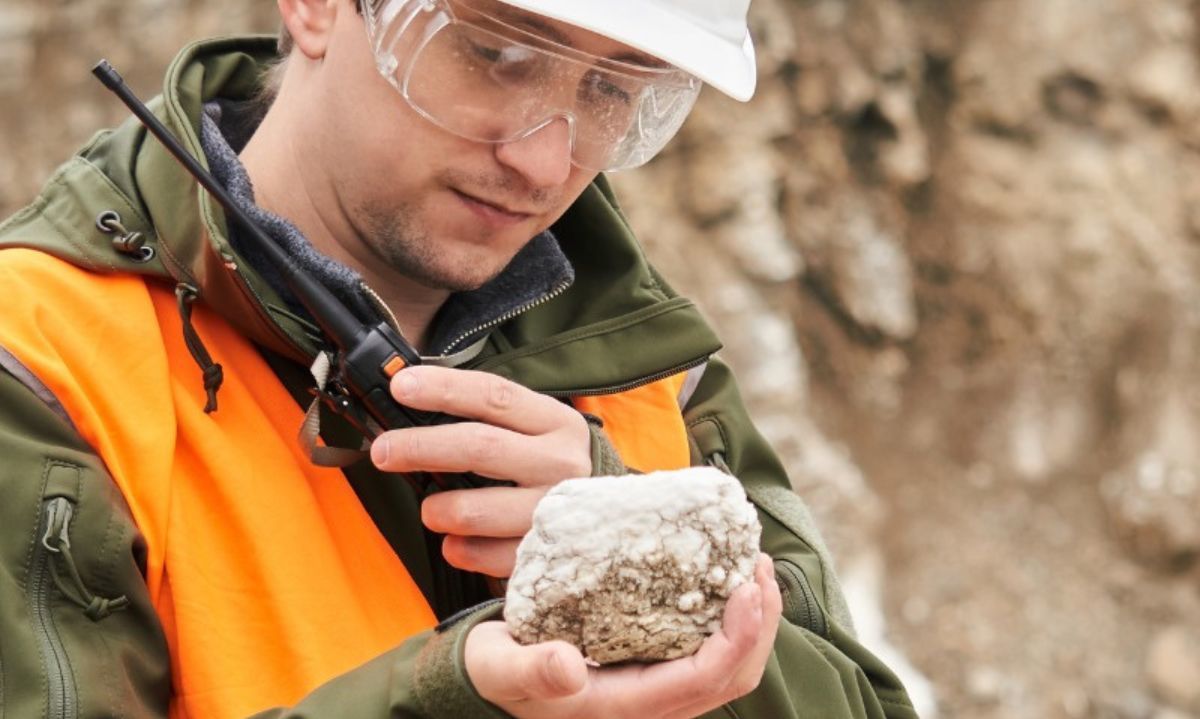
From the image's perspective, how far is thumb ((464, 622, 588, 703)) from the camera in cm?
138

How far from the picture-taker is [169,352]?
6.07ft

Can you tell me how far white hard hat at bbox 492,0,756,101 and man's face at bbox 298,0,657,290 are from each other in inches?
2.4

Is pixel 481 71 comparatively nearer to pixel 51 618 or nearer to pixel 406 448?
pixel 406 448

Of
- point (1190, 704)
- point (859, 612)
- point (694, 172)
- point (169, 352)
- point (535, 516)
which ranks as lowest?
point (1190, 704)

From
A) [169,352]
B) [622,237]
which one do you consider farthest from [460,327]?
[169,352]

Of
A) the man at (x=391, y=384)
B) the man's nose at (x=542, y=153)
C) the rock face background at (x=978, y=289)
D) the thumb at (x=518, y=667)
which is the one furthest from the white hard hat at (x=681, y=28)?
the rock face background at (x=978, y=289)

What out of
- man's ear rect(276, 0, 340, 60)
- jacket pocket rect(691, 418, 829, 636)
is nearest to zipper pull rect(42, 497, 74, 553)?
man's ear rect(276, 0, 340, 60)

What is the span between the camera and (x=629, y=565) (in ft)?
4.95

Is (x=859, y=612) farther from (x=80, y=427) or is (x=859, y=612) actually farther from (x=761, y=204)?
(x=80, y=427)

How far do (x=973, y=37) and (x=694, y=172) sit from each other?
3.94ft

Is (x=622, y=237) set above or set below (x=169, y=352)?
below

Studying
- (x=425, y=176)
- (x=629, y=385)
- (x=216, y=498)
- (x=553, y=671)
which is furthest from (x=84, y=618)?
(x=629, y=385)

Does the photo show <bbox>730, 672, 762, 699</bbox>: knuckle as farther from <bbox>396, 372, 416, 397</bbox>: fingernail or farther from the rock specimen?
<bbox>396, 372, 416, 397</bbox>: fingernail

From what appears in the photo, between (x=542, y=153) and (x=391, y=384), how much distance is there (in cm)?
41
